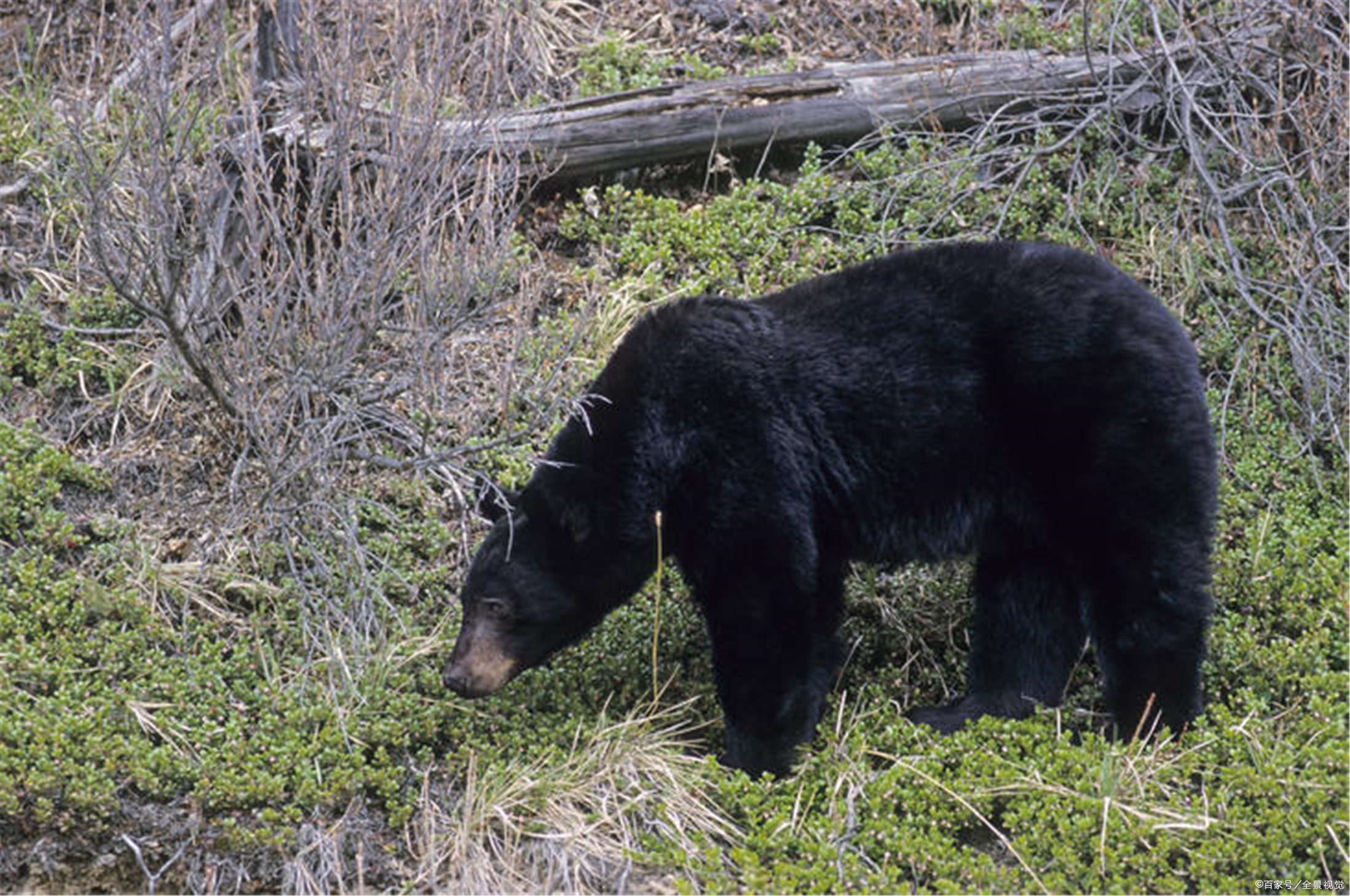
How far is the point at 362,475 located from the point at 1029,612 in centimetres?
276

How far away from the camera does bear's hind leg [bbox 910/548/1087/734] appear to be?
18.2ft

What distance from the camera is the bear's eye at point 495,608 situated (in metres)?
5.41

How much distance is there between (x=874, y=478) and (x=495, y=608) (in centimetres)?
138

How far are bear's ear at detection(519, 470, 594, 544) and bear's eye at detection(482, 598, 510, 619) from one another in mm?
307

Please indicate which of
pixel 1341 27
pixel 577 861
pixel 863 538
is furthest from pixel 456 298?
pixel 1341 27

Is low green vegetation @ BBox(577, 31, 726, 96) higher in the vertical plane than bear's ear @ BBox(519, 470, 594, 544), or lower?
higher

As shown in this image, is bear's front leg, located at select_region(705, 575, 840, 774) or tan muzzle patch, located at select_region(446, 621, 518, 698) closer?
bear's front leg, located at select_region(705, 575, 840, 774)

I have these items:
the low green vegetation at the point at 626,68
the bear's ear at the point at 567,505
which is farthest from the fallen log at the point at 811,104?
the bear's ear at the point at 567,505

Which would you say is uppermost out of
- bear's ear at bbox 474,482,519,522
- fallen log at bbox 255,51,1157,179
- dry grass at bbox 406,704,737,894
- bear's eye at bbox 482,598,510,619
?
fallen log at bbox 255,51,1157,179

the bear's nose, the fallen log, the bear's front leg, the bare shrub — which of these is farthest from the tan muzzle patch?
the fallen log

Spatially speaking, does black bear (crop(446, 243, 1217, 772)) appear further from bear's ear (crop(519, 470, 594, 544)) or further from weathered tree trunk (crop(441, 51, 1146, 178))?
weathered tree trunk (crop(441, 51, 1146, 178))

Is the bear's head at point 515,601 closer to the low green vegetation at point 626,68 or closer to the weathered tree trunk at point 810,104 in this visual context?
the weathered tree trunk at point 810,104

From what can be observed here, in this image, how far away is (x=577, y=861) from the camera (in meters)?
4.94

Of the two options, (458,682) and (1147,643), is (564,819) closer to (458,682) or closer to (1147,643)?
(458,682)
